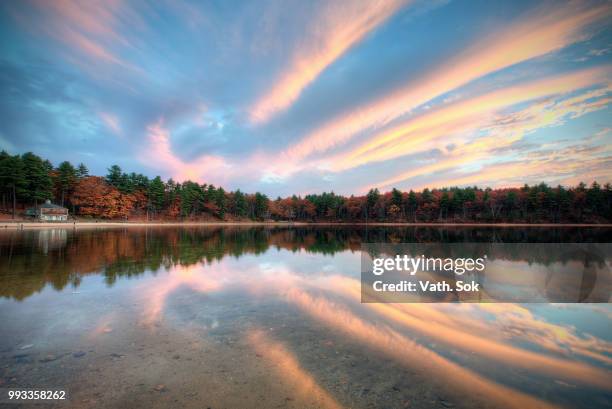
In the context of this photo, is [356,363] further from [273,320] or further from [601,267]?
[601,267]

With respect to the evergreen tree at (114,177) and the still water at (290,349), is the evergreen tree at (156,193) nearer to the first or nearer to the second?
the evergreen tree at (114,177)

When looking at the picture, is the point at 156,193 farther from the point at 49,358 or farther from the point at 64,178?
the point at 49,358

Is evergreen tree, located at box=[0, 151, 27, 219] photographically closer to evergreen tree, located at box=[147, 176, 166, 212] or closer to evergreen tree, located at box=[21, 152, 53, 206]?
evergreen tree, located at box=[21, 152, 53, 206]

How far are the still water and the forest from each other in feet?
257

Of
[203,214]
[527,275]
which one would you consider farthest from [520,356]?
[203,214]

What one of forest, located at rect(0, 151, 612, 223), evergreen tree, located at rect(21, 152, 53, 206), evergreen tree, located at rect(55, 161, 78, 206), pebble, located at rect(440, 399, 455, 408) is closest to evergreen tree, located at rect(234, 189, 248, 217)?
forest, located at rect(0, 151, 612, 223)

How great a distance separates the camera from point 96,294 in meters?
8.73

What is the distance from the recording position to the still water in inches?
150

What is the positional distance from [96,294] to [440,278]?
1365 cm

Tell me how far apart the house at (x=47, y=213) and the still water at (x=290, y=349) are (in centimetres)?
6993

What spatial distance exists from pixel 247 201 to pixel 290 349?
116 meters

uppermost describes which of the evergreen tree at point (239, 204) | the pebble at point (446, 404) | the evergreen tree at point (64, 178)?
the evergreen tree at point (64, 178)

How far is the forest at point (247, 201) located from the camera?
2554 inches

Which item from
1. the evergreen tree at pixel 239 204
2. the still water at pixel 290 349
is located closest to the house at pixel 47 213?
the evergreen tree at pixel 239 204
